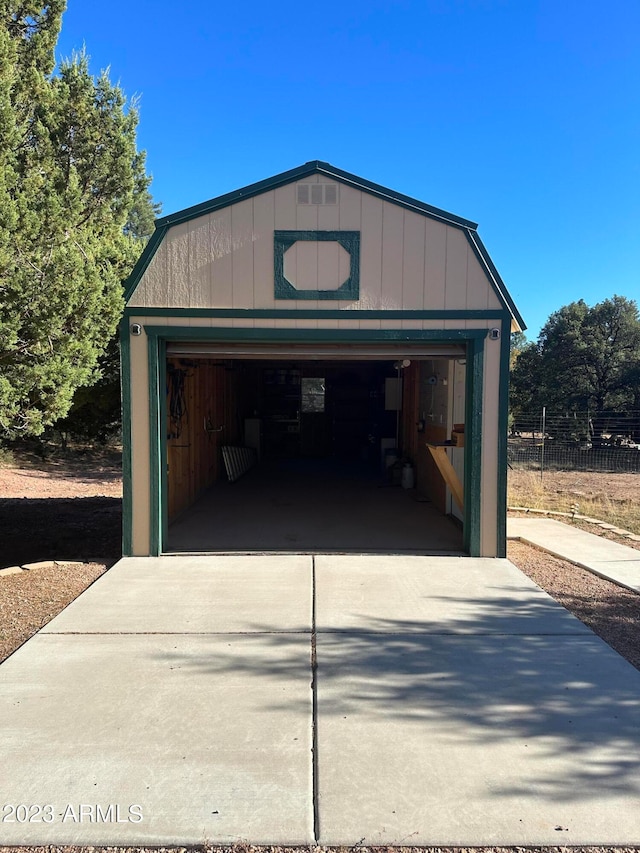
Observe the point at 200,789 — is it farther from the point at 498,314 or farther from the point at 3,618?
the point at 498,314

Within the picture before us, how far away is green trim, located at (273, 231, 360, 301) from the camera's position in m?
5.61

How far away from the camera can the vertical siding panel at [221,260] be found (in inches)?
222

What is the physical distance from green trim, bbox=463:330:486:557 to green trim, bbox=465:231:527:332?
401mm

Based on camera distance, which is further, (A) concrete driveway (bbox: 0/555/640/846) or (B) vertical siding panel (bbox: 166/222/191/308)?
(B) vertical siding panel (bbox: 166/222/191/308)

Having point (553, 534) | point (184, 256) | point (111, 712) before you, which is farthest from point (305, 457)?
point (111, 712)

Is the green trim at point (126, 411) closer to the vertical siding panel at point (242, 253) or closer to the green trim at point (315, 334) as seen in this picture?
the green trim at point (315, 334)

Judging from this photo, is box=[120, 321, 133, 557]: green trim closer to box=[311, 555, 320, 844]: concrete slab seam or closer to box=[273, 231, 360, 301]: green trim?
box=[273, 231, 360, 301]: green trim

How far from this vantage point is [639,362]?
18844 millimetres

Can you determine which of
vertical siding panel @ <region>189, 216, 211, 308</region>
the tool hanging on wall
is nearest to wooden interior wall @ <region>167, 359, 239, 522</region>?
the tool hanging on wall

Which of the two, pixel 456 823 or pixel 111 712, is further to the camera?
pixel 111 712

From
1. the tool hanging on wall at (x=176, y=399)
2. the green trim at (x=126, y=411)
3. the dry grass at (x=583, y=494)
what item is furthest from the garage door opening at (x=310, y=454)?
the dry grass at (x=583, y=494)

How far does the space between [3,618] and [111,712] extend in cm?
184

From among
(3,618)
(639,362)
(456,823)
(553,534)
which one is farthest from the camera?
(639,362)

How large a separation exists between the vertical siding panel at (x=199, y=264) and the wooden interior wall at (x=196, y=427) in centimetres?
177
